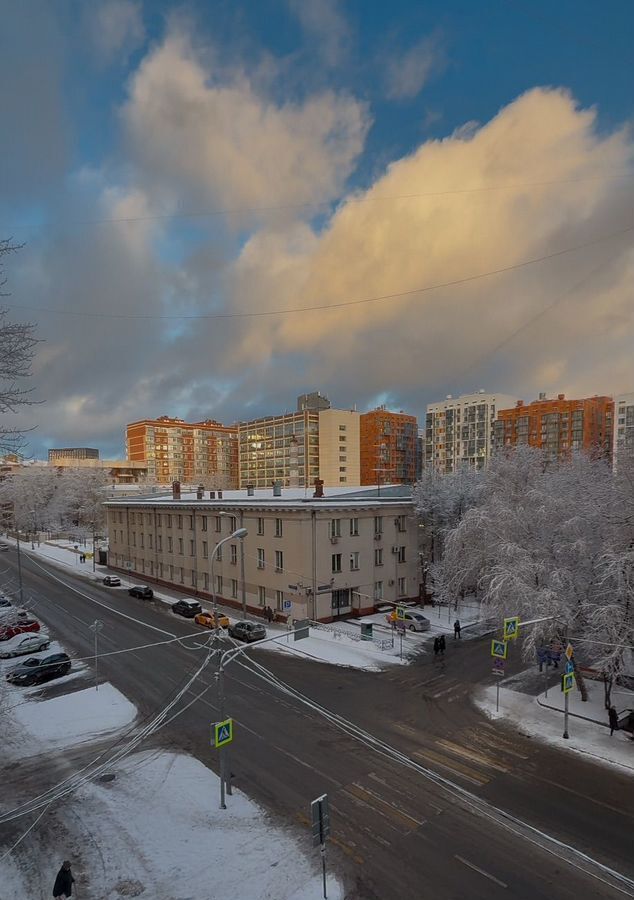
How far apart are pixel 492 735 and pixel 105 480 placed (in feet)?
362

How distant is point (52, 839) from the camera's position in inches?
515

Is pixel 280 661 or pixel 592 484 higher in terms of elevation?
pixel 592 484

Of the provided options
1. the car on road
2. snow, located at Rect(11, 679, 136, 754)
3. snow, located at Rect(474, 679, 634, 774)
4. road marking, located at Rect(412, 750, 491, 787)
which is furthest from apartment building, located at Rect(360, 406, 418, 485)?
road marking, located at Rect(412, 750, 491, 787)

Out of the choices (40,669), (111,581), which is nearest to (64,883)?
(40,669)

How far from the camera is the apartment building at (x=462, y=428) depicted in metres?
122

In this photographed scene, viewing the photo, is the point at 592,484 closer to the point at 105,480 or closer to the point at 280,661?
the point at 280,661

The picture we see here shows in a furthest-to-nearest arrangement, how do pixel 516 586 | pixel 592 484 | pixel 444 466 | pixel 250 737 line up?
pixel 444 466 < pixel 592 484 < pixel 516 586 < pixel 250 737

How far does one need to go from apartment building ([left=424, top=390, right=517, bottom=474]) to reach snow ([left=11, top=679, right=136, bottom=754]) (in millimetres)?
104885

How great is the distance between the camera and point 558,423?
116250mm

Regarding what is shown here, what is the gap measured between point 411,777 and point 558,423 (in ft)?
382

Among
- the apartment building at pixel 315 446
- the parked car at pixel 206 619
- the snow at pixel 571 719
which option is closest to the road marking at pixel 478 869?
the snow at pixel 571 719

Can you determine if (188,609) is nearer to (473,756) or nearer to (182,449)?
(473,756)

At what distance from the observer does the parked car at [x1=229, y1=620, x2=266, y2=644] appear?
31.4m

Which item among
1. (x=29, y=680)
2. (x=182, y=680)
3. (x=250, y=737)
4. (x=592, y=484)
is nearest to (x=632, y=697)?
(x=592, y=484)
